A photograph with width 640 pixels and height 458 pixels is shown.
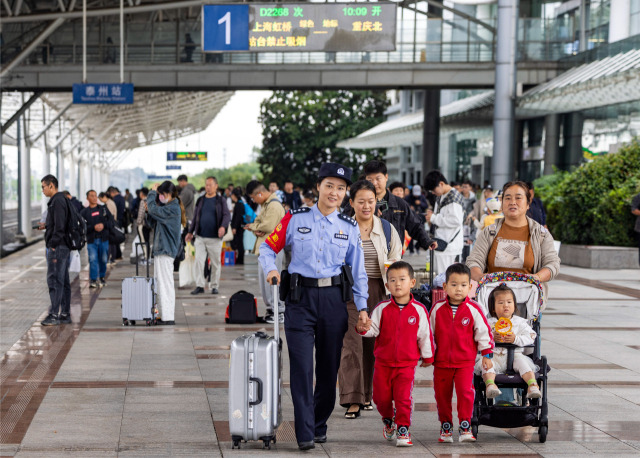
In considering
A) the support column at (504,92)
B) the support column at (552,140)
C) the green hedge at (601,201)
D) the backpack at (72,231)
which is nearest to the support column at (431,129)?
the support column at (552,140)

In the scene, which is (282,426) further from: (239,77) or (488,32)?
(488,32)

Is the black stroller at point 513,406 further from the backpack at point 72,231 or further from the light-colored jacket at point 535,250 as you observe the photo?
the backpack at point 72,231

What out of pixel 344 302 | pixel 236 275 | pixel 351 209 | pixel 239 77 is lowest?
pixel 236 275

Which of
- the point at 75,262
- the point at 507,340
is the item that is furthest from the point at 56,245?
the point at 507,340

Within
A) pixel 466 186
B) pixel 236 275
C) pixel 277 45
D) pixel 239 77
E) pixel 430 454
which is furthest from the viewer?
pixel 239 77

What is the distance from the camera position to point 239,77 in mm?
31547

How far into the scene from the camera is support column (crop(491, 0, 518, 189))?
92.0 ft

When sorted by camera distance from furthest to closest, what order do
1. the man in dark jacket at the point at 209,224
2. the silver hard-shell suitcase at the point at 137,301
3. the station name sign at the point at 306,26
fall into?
the station name sign at the point at 306,26 → the man in dark jacket at the point at 209,224 → the silver hard-shell suitcase at the point at 137,301

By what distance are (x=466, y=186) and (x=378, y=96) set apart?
51398 mm

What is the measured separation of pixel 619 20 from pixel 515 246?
84.9 ft

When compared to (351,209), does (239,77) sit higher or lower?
higher

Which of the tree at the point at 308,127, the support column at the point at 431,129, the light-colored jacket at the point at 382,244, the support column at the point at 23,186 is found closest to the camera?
the light-colored jacket at the point at 382,244

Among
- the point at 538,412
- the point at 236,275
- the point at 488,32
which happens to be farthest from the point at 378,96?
the point at 538,412

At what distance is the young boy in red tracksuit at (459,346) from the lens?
20.9 feet
